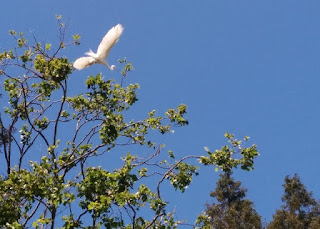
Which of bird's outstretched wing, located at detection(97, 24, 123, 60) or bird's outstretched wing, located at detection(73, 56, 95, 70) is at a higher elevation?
bird's outstretched wing, located at detection(97, 24, 123, 60)

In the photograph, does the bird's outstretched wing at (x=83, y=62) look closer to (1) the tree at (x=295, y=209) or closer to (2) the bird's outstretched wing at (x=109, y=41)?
(2) the bird's outstretched wing at (x=109, y=41)

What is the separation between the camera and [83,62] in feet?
30.0

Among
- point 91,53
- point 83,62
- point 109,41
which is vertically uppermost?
point 109,41

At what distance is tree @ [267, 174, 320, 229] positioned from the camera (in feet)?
72.1

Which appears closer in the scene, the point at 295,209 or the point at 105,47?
the point at 105,47

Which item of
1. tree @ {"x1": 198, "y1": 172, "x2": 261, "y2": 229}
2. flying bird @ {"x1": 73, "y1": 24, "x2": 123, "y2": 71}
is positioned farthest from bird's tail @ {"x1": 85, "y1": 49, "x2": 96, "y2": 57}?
tree @ {"x1": 198, "y1": 172, "x2": 261, "y2": 229}

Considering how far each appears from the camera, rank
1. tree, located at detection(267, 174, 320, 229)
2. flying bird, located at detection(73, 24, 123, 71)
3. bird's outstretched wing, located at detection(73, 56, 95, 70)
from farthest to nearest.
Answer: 1. tree, located at detection(267, 174, 320, 229)
2. flying bird, located at detection(73, 24, 123, 71)
3. bird's outstretched wing, located at detection(73, 56, 95, 70)

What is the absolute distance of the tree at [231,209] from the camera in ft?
77.2

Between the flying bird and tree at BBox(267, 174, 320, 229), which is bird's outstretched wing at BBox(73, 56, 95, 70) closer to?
the flying bird

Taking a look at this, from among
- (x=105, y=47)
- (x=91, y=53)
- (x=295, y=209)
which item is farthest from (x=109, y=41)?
(x=295, y=209)

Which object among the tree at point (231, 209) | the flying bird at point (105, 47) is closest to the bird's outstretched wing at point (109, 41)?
the flying bird at point (105, 47)

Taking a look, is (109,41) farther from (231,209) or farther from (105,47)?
(231,209)

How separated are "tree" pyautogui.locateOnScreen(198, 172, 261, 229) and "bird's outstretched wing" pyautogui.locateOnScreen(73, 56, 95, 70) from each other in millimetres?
12785

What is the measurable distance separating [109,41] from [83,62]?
710mm
